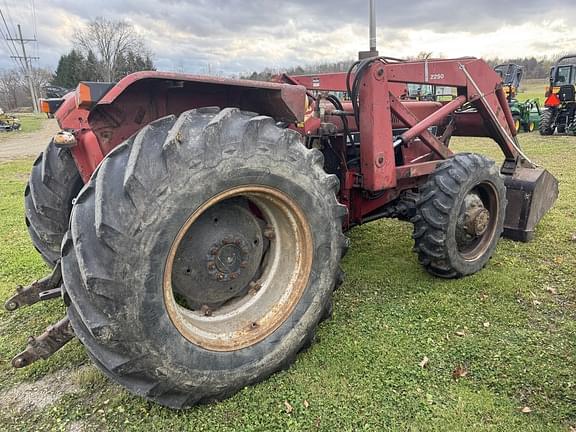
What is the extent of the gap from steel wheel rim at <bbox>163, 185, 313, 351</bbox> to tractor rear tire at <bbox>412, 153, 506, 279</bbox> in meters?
1.33

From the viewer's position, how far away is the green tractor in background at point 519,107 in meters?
15.8

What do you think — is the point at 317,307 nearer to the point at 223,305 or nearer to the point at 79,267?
the point at 223,305


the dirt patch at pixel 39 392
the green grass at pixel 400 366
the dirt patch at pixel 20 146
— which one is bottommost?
the green grass at pixel 400 366

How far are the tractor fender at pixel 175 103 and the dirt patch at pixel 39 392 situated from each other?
4.53 ft

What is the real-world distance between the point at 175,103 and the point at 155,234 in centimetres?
110

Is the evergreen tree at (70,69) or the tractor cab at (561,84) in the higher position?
the evergreen tree at (70,69)

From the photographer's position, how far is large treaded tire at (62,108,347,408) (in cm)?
191

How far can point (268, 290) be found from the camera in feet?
8.99

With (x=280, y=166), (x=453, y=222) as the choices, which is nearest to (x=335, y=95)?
(x=453, y=222)

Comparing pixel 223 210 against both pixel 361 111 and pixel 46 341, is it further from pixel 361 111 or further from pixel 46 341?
pixel 361 111

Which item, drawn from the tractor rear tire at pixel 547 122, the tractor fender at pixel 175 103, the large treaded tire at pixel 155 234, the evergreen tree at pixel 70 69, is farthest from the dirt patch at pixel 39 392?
the evergreen tree at pixel 70 69

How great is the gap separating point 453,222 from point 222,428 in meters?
2.31

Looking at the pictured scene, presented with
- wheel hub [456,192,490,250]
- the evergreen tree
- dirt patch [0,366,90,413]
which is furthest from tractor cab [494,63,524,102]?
the evergreen tree

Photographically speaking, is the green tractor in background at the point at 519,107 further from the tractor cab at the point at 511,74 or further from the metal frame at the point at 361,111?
the metal frame at the point at 361,111
